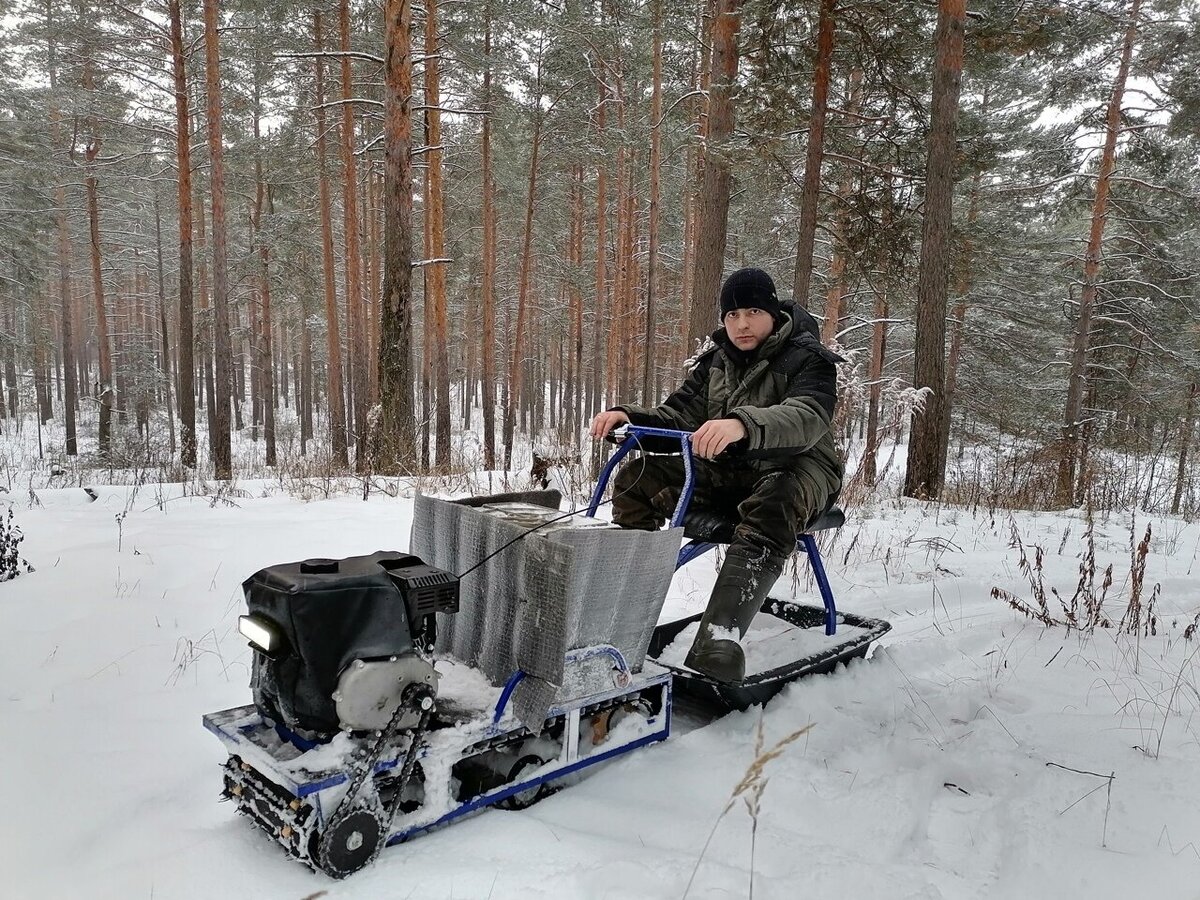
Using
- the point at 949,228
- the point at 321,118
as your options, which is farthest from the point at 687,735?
the point at 321,118

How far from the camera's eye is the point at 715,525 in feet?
9.25

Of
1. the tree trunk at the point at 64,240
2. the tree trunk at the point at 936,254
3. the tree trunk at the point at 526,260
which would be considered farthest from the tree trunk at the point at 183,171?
the tree trunk at the point at 936,254

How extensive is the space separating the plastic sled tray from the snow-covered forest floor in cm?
7

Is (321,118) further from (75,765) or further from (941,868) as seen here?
(941,868)

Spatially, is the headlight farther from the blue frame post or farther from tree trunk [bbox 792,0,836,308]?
tree trunk [bbox 792,0,836,308]

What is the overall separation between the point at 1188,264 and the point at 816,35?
13189 mm

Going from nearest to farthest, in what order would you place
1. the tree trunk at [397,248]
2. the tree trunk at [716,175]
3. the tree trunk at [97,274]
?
the tree trunk at [397,248]
the tree trunk at [716,175]
the tree trunk at [97,274]

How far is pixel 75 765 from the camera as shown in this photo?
1.99 m

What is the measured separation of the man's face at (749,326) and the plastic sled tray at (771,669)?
4.31ft

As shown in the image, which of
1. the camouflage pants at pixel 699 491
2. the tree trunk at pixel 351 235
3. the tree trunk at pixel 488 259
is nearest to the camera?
the camouflage pants at pixel 699 491

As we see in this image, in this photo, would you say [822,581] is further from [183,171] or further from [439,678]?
[183,171]

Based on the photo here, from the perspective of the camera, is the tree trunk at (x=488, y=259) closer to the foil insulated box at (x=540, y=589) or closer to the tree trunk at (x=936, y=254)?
the tree trunk at (x=936, y=254)

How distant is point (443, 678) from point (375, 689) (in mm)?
500

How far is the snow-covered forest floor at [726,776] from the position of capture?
1.60m
